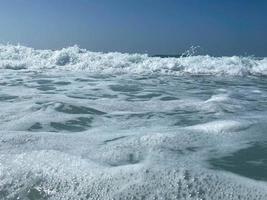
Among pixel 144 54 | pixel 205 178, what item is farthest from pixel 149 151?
pixel 144 54

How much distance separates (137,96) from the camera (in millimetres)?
6168

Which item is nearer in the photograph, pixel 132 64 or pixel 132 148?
pixel 132 148

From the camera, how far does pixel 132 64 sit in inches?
567

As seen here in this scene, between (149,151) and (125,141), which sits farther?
(125,141)

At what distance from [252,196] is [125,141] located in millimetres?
1234

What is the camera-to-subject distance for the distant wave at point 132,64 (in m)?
12.8

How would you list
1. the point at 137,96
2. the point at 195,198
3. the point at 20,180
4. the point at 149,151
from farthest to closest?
the point at 137,96
the point at 149,151
the point at 20,180
the point at 195,198

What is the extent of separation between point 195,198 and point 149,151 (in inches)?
33.8

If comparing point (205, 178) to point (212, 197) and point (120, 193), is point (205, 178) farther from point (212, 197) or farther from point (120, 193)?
point (120, 193)

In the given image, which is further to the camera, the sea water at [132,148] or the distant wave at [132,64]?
the distant wave at [132,64]

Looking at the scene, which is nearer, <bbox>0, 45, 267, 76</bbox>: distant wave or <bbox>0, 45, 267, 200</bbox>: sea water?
<bbox>0, 45, 267, 200</bbox>: sea water

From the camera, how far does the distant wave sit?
12.8 m

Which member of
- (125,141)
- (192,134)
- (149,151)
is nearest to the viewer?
(149,151)

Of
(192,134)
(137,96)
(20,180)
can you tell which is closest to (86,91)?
(137,96)
